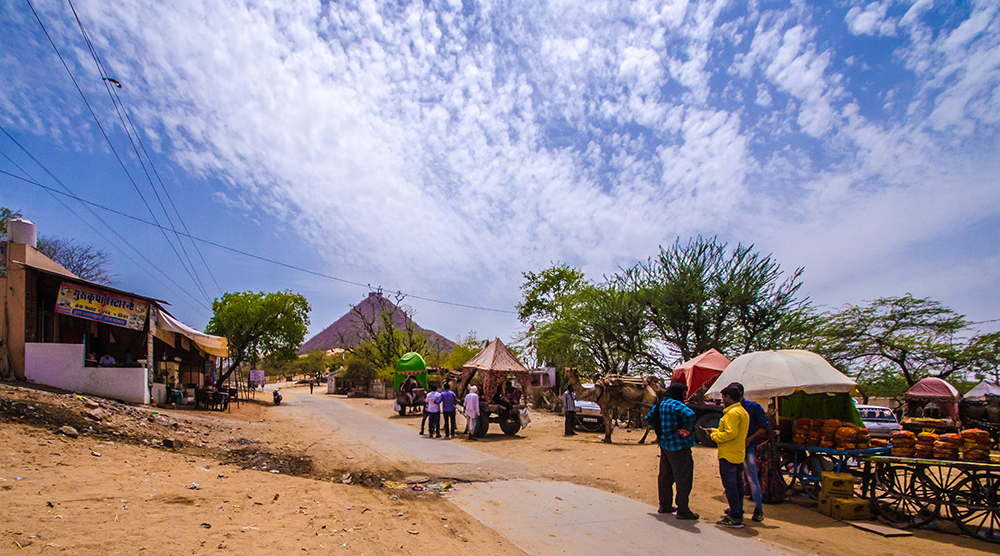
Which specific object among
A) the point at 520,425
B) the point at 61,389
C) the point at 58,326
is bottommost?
the point at 520,425

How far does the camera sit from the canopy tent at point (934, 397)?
21812 millimetres

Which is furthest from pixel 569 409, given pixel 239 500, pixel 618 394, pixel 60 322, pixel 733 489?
pixel 60 322

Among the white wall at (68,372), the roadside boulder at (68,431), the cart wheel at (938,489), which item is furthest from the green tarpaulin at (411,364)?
the cart wheel at (938,489)

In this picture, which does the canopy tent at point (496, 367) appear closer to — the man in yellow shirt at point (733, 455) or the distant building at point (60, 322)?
the distant building at point (60, 322)

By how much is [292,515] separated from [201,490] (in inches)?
69.7

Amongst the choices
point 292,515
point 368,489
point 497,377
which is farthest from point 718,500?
point 497,377

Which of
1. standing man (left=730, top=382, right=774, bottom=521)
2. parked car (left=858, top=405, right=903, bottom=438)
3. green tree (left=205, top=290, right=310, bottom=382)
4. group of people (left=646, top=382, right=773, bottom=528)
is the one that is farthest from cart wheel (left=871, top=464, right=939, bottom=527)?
green tree (left=205, top=290, right=310, bottom=382)

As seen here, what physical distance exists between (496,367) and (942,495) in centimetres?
1612

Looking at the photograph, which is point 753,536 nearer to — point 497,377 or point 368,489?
point 368,489

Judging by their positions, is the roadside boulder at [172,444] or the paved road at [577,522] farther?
the roadside boulder at [172,444]

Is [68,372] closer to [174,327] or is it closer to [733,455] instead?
[174,327]

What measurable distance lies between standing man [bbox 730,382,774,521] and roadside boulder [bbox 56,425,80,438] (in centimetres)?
1175

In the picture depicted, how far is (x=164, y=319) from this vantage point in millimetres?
19406

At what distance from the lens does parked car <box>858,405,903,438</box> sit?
52.5ft
